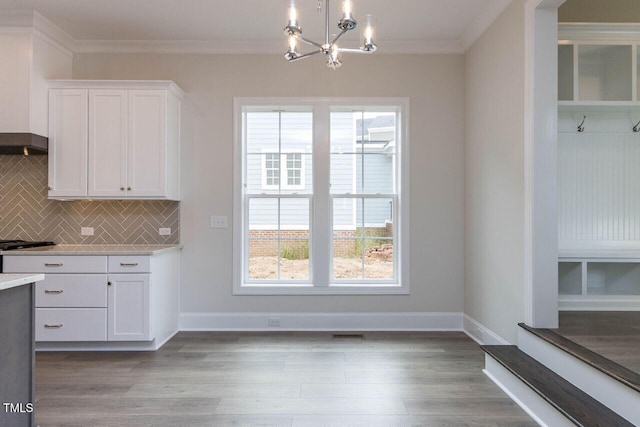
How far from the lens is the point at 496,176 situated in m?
3.11

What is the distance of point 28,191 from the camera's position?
3.71m

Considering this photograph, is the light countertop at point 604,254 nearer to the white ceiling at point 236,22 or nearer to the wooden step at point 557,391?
the wooden step at point 557,391

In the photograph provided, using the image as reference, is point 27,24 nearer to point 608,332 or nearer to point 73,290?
point 73,290

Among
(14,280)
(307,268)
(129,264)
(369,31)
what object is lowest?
(307,268)

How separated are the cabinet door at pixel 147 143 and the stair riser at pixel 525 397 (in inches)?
122

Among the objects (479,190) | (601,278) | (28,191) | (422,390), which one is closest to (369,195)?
(479,190)

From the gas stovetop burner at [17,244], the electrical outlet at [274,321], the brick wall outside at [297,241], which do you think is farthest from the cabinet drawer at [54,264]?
the electrical outlet at [274,321]

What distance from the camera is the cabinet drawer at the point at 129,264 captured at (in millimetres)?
3170

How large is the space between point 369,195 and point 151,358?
8.24 ft

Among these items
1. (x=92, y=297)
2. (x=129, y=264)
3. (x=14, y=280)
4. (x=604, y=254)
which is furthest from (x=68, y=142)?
(x=604, y=254)

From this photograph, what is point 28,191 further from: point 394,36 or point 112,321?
point 394,36

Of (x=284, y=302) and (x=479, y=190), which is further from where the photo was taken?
(x=284, y=302)

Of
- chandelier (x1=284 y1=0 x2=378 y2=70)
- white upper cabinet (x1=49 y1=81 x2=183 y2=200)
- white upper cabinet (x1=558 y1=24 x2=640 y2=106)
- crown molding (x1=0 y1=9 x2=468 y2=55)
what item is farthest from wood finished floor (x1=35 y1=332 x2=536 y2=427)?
crown molding (x1=0 y1=9 x2=468 y2=55)

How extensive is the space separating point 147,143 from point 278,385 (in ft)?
7.95
